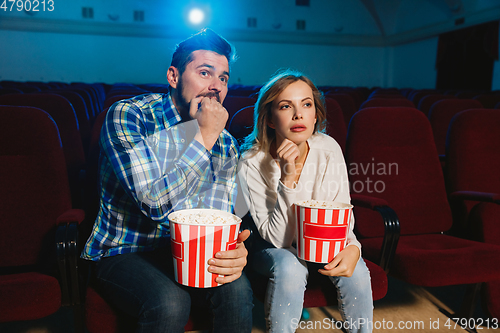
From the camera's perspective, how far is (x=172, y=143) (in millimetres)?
1197

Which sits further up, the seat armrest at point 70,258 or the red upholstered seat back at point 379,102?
the red upholstered seat back at point 379,102

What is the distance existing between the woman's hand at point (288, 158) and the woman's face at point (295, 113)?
0.43 ft

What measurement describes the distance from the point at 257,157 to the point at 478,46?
36.8ft

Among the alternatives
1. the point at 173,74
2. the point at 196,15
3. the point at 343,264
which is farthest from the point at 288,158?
the point at 196,15

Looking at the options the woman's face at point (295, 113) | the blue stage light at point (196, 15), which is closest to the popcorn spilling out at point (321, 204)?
the woman's face at point (295, 113)

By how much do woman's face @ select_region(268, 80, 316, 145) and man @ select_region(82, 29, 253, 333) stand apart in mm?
212

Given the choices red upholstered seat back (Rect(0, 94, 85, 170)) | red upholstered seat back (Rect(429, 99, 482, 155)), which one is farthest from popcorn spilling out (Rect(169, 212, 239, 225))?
red upholstered seat back (Rect(429, 99, 482, 155))

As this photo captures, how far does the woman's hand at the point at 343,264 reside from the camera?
1.06m

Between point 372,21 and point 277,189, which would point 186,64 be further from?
point 372,21

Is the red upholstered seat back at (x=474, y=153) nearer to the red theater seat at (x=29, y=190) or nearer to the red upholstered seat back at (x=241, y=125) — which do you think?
the red upholstered seat back at (x=241, y=125)

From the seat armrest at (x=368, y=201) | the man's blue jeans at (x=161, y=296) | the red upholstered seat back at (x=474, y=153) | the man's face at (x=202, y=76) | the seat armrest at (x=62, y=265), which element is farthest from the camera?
the red upholstered seat back at (x=474, y=153)

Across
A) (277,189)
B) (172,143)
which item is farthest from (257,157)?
(172,143)

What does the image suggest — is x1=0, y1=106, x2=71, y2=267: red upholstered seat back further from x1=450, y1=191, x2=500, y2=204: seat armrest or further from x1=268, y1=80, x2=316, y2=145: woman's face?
x1=450, y1=191, x2=500, y2=204: seat armrest

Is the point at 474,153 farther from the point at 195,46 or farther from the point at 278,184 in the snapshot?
the point at 195,46
